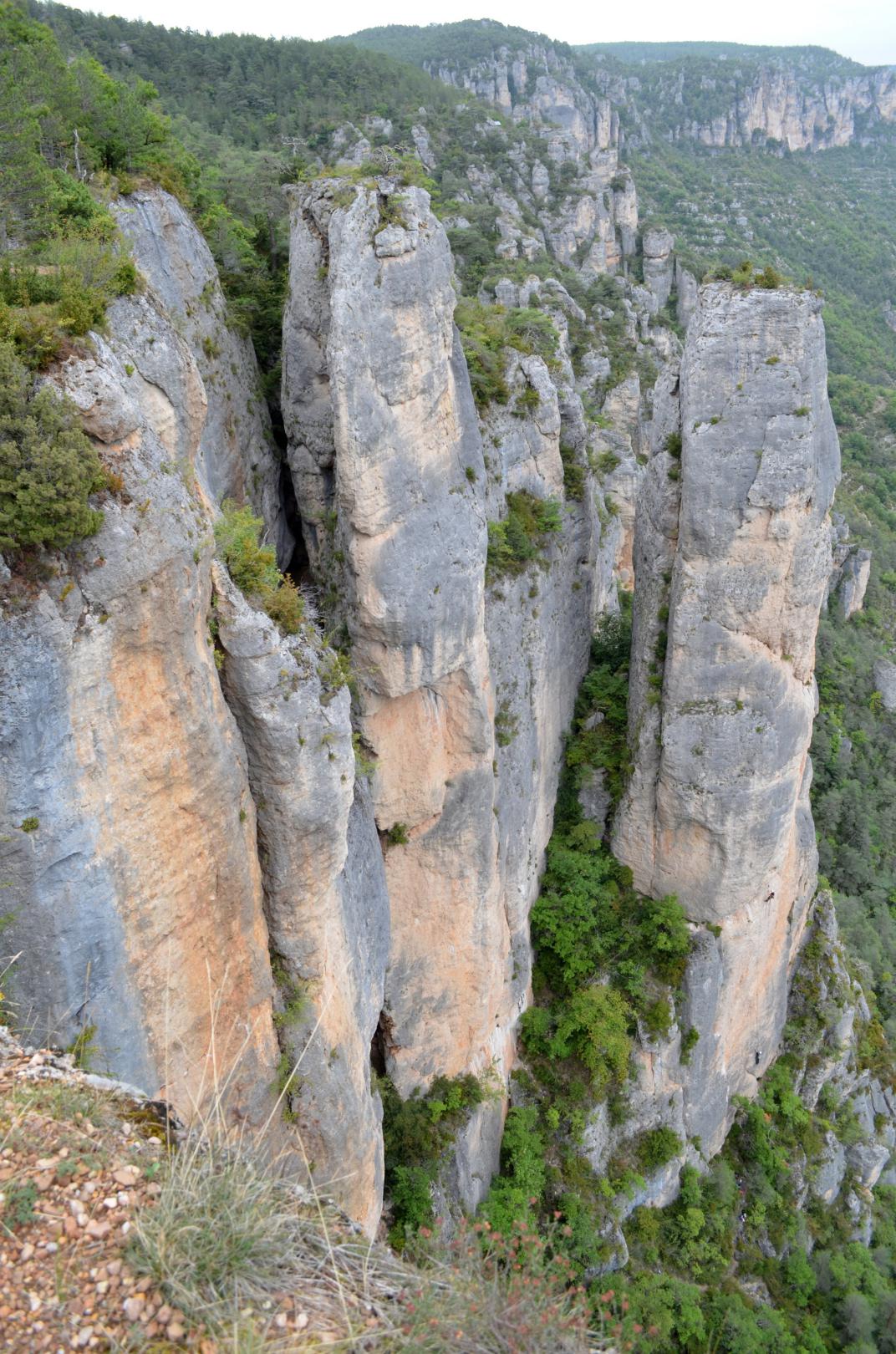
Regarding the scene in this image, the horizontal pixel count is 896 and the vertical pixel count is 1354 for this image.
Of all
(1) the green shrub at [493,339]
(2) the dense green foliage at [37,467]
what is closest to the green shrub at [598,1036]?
(1) the green shrub at [493,339]

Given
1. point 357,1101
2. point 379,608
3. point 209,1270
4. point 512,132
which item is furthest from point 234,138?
point 209,1270

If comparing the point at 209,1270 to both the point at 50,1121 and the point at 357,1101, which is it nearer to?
the point at 50,1121

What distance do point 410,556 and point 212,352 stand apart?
4570mm

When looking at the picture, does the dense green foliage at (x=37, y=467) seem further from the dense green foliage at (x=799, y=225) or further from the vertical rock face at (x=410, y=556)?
the dense green foliage at (x=799, y=225)

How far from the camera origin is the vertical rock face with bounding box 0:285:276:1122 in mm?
7414

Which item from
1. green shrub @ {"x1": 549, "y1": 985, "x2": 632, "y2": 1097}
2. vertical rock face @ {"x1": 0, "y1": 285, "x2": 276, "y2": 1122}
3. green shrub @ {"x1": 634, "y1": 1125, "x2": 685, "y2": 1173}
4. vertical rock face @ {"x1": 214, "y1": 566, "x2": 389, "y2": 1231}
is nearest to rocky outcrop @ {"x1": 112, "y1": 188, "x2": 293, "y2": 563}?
vertical rock face @ {"x1": 0, "y1": 285, "x2": 276, "y2": 1122}

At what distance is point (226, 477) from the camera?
13.5m

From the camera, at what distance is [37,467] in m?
7.02

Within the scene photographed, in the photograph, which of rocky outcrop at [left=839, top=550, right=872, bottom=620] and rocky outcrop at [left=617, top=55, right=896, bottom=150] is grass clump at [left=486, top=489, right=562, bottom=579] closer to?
rocky outcrop at [left=839, top=550, right=872, bottom=620]

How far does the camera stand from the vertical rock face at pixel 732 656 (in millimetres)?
15469

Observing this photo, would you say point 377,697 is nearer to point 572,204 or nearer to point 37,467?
point 37,467

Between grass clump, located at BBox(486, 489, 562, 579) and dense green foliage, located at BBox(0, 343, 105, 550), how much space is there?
405 inches

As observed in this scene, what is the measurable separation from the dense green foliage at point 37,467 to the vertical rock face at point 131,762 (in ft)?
1.08

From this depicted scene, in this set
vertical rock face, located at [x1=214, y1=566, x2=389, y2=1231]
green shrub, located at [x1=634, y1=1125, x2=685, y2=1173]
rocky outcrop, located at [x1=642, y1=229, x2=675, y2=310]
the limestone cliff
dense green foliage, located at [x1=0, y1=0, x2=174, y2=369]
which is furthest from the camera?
the limestone cliff
